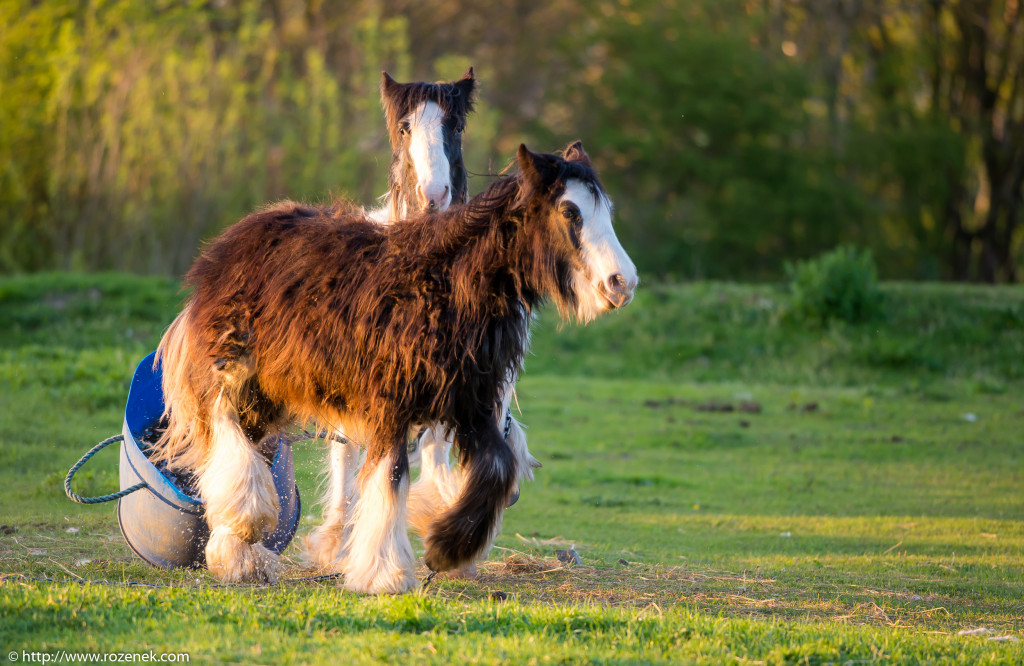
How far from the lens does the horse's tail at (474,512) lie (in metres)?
5.50

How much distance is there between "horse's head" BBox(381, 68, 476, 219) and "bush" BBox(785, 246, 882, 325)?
11.5m

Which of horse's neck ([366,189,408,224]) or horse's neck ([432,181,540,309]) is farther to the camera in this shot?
horse's neck ([366,189,408,224])

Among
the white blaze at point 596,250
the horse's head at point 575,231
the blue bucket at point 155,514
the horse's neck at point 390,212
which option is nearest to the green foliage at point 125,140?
the horse's neck at point 390,212

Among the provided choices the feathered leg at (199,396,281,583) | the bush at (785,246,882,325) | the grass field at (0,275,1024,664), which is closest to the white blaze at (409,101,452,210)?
the feathered leg at (199,396,281,583)

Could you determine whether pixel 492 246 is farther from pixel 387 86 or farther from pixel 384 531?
pixel 387 86

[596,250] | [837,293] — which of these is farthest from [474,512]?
[837,293]

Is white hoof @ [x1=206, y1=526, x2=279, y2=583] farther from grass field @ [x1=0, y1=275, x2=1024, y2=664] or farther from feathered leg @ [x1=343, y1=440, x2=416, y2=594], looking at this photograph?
feathered leg @ [x1=343, y1=440, x2=416, y2=594]

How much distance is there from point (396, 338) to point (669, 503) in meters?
5.03

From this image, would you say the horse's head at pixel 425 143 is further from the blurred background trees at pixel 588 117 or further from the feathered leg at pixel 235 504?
the blurred background trees at pixel 588 117

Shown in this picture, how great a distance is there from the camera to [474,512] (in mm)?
5492

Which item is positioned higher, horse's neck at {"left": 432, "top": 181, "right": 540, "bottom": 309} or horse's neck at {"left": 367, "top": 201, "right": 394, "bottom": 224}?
horse's neck at {"left": 367, "top": 201, "right": 394, "bottom": 224}

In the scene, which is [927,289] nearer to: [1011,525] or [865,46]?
[1011,525]

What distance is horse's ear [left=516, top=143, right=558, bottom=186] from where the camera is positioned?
17.2ft

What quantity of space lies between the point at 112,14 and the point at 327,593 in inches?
632
